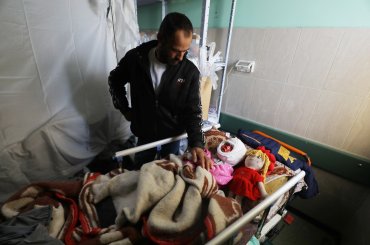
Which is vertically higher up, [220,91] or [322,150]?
[220,91]

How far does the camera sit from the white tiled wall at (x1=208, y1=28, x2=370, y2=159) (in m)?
1.30

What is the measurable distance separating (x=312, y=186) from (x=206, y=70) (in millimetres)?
1099

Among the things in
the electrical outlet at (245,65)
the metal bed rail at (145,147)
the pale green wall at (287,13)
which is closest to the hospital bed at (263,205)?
the metal bed rail at (145,147)

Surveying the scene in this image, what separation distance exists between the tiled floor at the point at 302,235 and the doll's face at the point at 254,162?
0.85 meters

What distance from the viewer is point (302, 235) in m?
1.63

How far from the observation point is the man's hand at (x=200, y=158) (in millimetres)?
925

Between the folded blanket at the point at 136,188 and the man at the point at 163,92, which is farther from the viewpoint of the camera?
the man at the point at 163,92

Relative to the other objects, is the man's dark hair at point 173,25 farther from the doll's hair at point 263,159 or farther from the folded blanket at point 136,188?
the doll's hair at point 263,159

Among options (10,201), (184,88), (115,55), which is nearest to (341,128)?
(184,88)

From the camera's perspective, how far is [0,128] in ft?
3.40

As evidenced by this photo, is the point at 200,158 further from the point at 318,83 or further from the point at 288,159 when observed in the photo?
the point at 318,83

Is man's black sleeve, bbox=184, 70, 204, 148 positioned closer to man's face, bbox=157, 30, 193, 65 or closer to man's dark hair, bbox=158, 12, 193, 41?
man's face, bbox=157, 30, 193, 65

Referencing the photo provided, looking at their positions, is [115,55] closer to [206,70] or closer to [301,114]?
[206,70]

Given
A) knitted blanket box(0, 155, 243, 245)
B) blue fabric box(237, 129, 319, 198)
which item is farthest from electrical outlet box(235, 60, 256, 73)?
knitted blanket box(0, 155, 243, 245)
